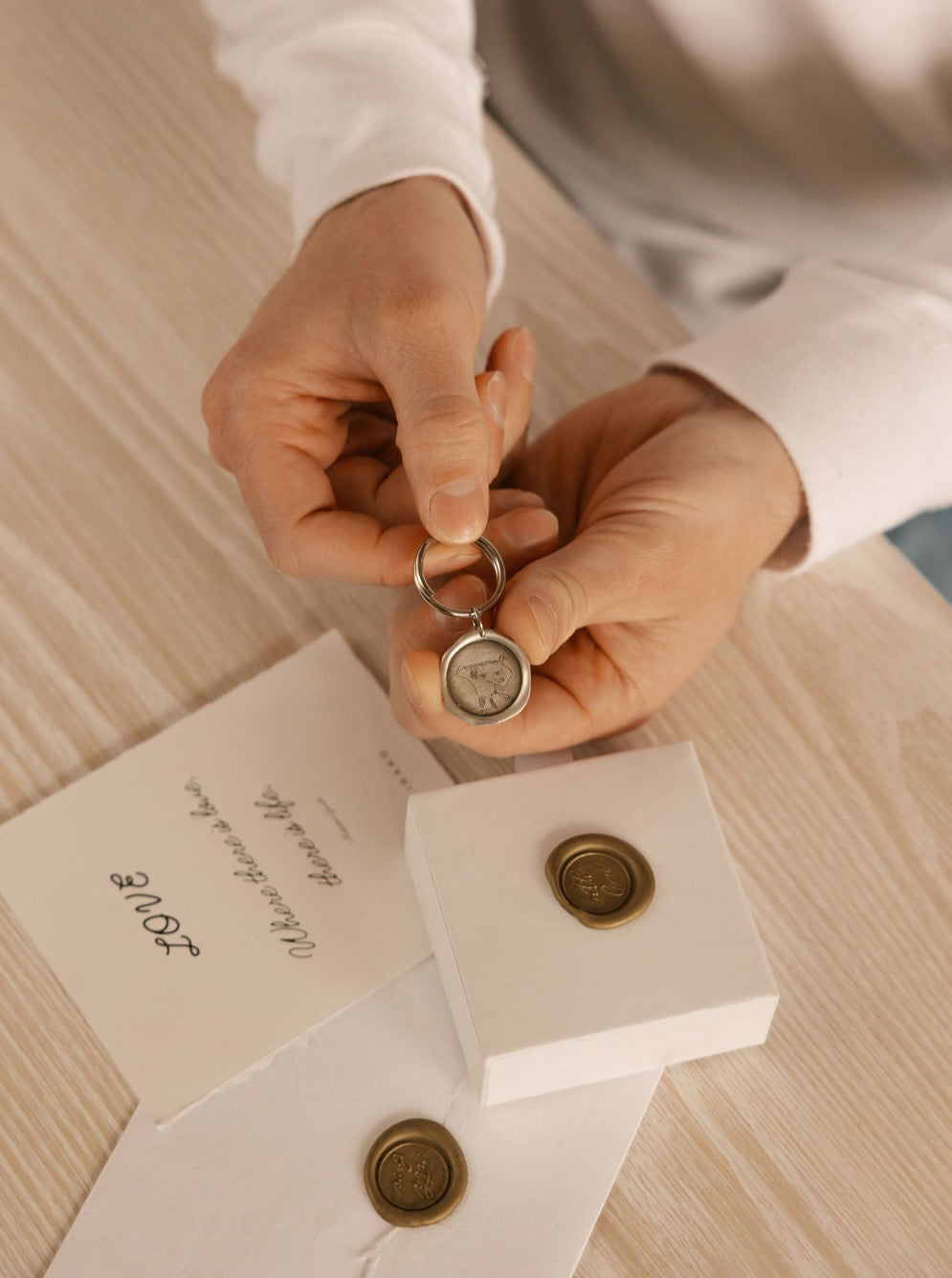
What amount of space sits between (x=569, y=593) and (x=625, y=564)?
0.20ft

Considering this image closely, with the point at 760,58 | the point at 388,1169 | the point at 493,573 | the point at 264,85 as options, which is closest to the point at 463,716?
the point at 493,573

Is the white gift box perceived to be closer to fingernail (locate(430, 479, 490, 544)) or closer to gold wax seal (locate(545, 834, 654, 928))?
gold wax seal (locate(545, 834, 654, 928))

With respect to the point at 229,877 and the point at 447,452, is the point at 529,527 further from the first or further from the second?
the point at 229,877

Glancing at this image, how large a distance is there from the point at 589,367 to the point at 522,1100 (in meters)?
0.56

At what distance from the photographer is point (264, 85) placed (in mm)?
908

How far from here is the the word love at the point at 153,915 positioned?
0.65m

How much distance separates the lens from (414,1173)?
603 mm

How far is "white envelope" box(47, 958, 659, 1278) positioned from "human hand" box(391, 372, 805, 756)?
0.66ft

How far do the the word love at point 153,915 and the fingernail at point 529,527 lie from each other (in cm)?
31

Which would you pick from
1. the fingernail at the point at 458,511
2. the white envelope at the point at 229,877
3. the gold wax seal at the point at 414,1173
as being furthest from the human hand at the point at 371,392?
the gold wax seal at the point at 414,1173

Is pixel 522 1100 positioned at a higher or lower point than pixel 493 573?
lower

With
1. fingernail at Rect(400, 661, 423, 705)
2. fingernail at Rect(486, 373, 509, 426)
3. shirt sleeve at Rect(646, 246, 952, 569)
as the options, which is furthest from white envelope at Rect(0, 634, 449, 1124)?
shirt sleeve at Rect(646, 246, 952, 569)

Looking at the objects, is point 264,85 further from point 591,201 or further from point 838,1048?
point 838,1048

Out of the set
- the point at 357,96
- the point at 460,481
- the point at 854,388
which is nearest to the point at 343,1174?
the point at 460,481
